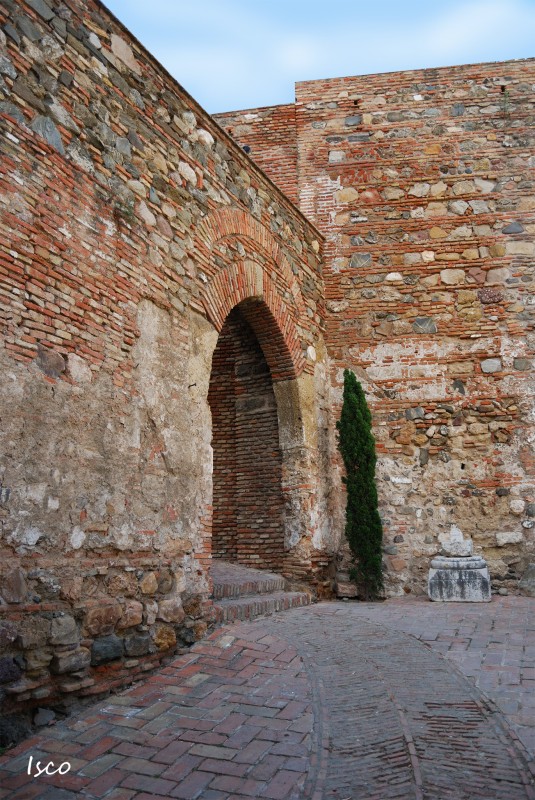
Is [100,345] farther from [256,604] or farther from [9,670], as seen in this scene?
[256,604]

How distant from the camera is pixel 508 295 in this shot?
7.99m

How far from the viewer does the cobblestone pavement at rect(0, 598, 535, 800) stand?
2.63m

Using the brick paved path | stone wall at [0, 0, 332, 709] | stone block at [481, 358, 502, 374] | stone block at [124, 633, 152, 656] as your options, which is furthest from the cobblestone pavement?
stone block at [481, 358, 502, 374]

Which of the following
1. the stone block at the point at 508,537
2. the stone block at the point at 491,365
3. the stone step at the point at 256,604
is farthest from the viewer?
the stone block at the point at 491,365

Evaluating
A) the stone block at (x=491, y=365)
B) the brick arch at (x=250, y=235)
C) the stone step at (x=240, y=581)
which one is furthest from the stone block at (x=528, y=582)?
the brick arch at (x=250, y=235)

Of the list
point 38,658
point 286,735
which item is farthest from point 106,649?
point 286,735

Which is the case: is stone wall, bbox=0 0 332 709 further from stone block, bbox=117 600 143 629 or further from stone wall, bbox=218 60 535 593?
stone wall, bbox=218 60 535 593

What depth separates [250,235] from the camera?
250 inches

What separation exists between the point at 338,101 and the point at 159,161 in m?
5.00

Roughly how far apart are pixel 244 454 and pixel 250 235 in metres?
2.50

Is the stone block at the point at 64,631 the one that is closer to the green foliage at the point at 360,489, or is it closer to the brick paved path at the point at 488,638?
the brick paved path at the point at 488,638

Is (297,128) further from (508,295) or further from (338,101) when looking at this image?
(508,295)

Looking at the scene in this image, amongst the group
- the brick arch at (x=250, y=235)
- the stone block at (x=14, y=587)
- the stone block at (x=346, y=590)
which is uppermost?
the brick arch at (x=250, y=235)

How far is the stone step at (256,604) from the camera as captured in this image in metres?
5.15
